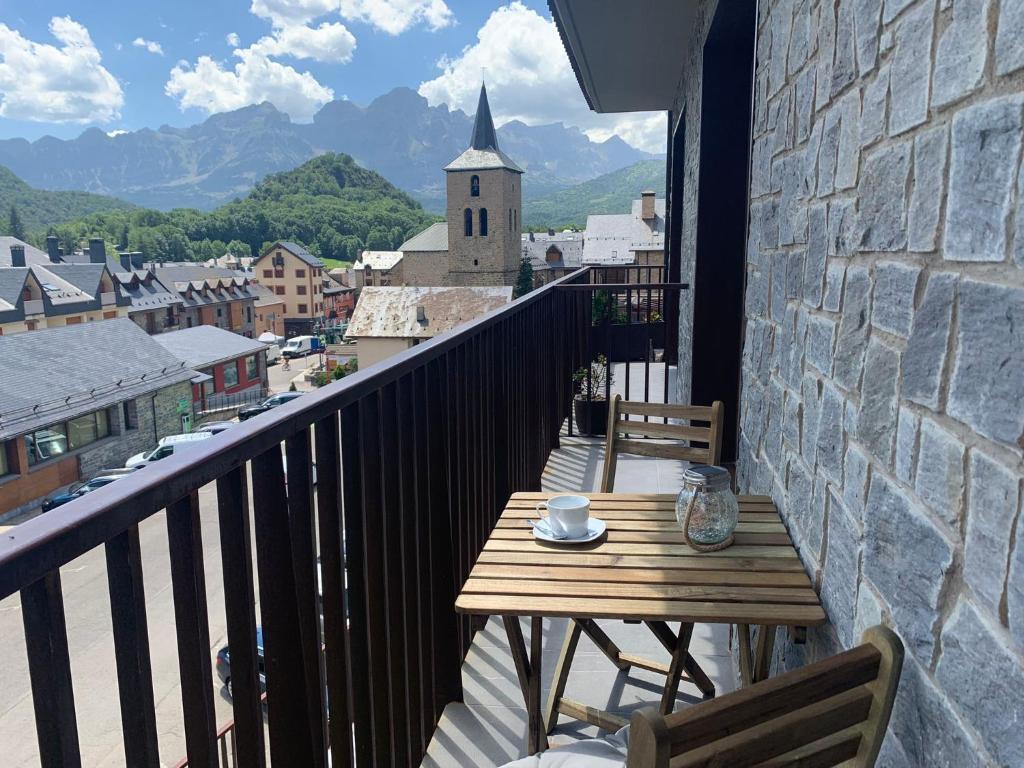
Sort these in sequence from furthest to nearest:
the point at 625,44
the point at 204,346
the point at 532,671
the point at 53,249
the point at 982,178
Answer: the point at 53,249
the point at 204,346
the point at 625,44
the point at 532,671
the point at 982,178

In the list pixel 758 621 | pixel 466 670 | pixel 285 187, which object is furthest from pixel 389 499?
pixel 285 187

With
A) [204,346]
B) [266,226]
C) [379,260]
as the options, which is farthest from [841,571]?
[266,226]

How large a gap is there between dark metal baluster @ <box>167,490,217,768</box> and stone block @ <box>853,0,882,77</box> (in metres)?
1.36

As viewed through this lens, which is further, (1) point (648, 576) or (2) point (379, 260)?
(2) point (379, 260)

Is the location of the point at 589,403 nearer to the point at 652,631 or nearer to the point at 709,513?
the point at 652,631

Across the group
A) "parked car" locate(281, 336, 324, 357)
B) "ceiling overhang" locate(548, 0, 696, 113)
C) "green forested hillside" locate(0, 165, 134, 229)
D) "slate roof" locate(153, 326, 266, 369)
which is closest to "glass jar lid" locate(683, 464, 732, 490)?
"ceiling overhang" locate(548, 0, 696, 113)

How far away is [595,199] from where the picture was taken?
14588 cm

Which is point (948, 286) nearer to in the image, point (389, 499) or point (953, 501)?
point (953, 501)

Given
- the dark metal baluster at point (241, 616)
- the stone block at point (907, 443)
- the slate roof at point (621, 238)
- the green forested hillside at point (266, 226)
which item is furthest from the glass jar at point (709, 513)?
the green forested hillside at point (266, 226)

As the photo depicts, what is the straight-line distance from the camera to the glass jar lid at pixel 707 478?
5.97 ft

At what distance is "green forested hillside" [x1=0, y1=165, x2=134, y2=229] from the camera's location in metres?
94.8

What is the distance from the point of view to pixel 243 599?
108cm

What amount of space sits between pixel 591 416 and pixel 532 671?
11.3 feet

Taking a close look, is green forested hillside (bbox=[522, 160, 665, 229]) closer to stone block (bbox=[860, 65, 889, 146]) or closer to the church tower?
the church tower
